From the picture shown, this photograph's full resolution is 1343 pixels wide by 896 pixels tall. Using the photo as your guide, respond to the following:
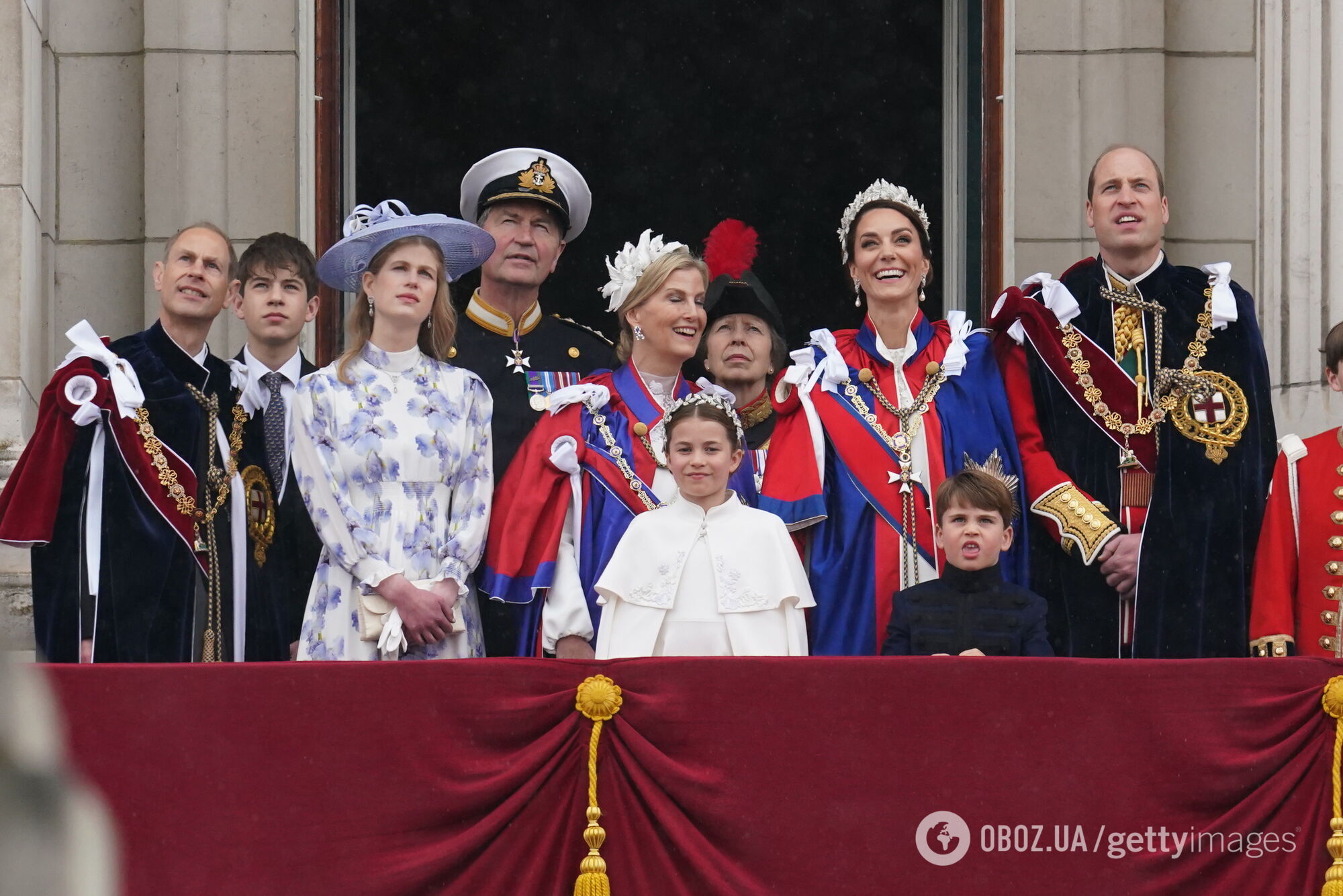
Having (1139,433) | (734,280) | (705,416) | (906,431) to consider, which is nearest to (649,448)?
(705,416)

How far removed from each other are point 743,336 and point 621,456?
2.33 feet

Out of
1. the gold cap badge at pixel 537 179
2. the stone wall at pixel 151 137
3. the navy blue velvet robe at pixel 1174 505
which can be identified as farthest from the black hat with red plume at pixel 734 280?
the stone wall at pixel 151 137

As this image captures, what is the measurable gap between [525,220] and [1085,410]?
5.98ft

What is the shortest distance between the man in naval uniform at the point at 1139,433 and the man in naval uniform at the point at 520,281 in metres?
1.34

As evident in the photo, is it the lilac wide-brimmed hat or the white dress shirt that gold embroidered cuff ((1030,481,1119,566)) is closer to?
the lilac wide-brimmed hat

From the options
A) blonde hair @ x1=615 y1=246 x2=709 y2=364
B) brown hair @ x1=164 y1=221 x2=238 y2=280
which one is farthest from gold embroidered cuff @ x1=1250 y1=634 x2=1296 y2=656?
brown hair @ x1=164 y1=221 x2=238 y2=280

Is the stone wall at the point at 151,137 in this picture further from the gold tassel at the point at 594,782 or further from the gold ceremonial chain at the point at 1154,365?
the gold tassel at the point at 594,782

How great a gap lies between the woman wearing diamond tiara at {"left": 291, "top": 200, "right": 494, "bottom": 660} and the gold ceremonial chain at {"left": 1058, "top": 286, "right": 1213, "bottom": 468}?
1.59 metres

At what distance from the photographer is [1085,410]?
16.3 ft

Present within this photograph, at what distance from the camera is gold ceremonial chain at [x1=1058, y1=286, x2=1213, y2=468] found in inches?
193

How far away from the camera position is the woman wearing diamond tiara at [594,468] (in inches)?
189

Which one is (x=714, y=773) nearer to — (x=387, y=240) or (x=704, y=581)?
(x=704, y=581)

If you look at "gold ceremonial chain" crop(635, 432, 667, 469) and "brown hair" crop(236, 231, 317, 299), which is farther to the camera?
"brown hair" crop(236, 231, 317, 299)

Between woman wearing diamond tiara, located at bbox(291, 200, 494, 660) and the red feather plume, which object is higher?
the red feather plume
